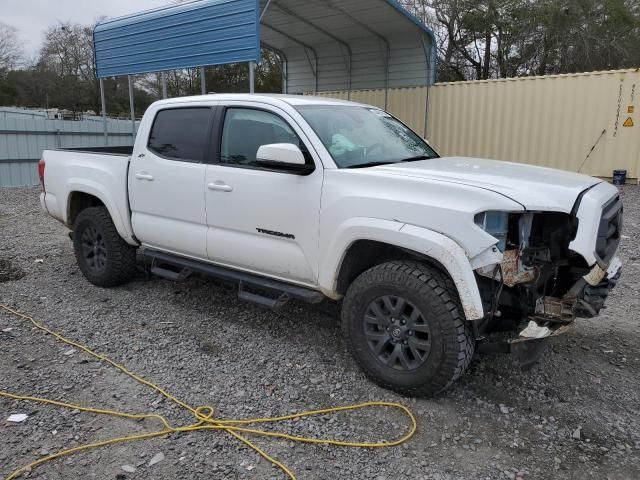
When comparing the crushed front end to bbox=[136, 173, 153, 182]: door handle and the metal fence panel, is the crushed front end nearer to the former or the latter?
bbox=[136, 173, 153, 182]: door handle

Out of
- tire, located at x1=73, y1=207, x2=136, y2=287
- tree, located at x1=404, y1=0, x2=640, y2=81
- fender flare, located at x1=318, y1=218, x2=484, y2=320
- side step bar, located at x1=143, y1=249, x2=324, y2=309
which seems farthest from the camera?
tree, located at x1=404, y1=0, x2=640, y2=81

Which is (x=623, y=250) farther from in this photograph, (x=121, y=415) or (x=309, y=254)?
(x=121, y=415)

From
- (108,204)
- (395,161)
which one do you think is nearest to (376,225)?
(395,161)

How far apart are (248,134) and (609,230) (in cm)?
267

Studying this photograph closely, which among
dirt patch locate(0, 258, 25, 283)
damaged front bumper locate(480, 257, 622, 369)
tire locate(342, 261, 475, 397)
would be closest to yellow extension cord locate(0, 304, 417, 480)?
tire locate(342, 261, 475, 397)

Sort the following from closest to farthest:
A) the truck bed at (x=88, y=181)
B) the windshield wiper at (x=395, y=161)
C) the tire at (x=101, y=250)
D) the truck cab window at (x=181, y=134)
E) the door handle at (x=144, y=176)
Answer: the windshield wiper at (x=395, y=161), the truck cab window at (x=181, y=134), the door handle at (x=144, y=176), the truck bed at (x=88, y=181), the tire at (x=101, y=250)

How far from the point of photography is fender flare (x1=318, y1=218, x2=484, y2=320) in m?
2.97

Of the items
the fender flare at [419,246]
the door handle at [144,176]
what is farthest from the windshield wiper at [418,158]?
the door handle at [144,176]

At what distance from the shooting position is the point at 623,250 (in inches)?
266

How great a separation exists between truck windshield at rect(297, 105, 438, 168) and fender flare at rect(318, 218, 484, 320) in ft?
1.80

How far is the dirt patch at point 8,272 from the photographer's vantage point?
19.4 ft

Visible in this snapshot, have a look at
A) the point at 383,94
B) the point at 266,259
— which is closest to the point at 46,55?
the point at 383,94

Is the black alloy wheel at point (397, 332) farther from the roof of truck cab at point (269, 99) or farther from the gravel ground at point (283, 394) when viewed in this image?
the roof of truck cab at point (269, 99)

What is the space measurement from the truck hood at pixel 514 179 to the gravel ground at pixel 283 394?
1331 millimetres
